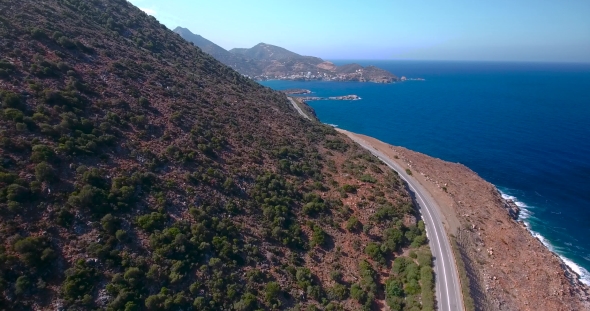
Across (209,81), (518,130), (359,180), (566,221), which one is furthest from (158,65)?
(518,130)

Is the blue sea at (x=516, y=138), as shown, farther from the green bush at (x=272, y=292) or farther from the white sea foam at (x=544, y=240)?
the green bush at (x=272, y=292)

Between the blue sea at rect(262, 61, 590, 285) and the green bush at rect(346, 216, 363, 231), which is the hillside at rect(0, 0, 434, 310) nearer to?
the green bush at rect(346, 216, 363, 231)

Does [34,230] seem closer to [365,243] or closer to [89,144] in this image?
[89,144]

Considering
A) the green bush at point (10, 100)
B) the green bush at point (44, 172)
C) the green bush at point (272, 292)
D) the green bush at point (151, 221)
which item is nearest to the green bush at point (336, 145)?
the green bush at point (272, 292)

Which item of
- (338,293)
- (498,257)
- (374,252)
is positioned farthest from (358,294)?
(498,257)

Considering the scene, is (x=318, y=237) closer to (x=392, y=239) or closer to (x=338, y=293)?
(x=338, y=293)
